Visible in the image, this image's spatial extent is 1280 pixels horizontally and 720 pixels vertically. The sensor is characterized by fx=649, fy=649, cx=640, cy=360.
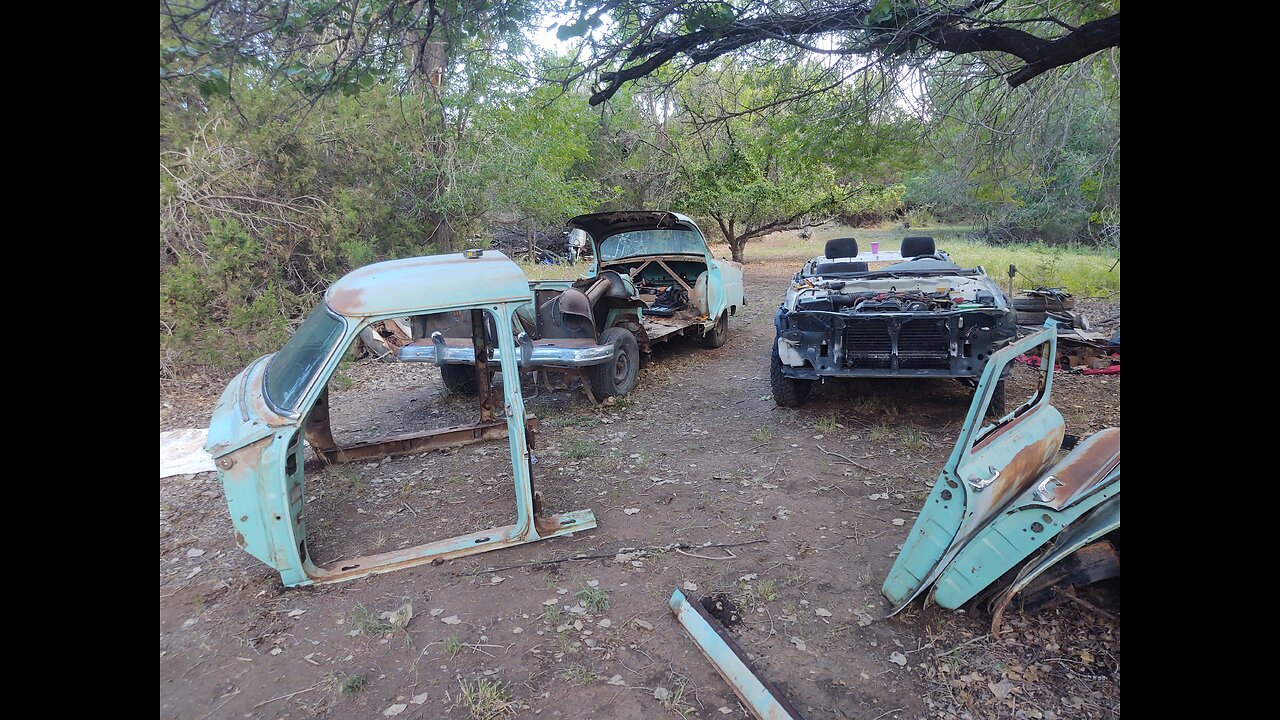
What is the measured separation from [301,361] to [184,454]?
132 inches

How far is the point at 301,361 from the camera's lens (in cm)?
378

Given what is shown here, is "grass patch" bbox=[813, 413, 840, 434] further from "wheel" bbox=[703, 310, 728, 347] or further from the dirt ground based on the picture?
"wheel" bbox=[703, 310, 728, 347]

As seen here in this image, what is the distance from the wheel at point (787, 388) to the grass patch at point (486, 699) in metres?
4.29

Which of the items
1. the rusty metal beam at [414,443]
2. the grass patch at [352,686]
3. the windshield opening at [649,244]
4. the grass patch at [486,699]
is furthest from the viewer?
the windshield opening at [649,244]

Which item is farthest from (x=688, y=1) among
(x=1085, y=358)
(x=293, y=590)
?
(x=1085, y=358)

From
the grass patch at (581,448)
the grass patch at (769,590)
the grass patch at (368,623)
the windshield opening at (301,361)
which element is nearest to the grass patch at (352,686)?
the grass patch at (368,623)

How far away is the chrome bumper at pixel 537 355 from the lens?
6461 mm

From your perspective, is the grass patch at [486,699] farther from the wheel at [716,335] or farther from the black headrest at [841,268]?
the wheel at [716,335]

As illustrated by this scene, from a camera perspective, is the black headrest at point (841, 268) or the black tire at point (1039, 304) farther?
the black tire at point (1039, 304)

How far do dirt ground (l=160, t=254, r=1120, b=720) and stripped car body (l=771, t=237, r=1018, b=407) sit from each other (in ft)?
1.96

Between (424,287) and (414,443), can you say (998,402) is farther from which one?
(414,443)

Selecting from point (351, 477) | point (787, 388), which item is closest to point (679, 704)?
point (351, 477)

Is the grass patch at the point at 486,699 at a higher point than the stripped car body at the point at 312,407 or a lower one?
lower

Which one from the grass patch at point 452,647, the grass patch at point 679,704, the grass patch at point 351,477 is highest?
the grass patch at point 351,477
